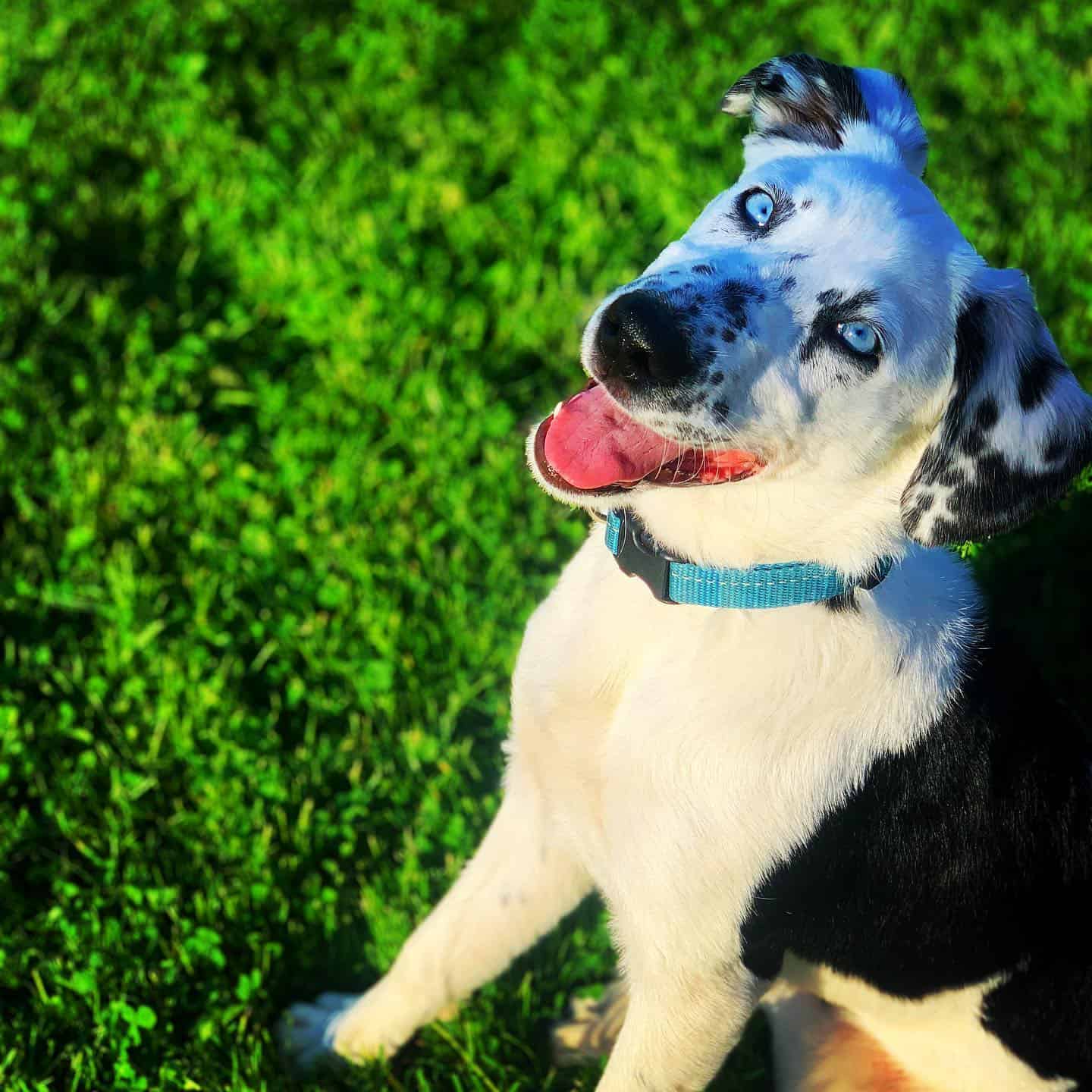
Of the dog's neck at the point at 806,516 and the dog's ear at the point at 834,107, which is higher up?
the dog's ear at the point at 834,107

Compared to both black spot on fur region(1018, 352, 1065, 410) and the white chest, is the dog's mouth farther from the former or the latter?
black spot on fur region(1018, 352, 1065, 410)

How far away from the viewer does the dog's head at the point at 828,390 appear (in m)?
2.21

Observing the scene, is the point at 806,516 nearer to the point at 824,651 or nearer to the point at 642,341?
the point at 824,651

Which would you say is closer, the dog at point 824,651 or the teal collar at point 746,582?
the dog at point 824,651

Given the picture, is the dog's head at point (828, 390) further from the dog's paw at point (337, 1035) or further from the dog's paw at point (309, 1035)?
the dog's paw at point (309, 1035)

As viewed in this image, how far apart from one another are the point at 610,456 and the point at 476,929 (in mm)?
1211

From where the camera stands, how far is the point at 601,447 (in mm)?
2414

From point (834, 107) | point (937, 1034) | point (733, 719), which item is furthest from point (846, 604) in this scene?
point (834, 107)

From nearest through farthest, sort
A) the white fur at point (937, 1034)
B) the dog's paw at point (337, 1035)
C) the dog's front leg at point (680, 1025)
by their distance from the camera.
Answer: the dog's front leg at point (680, 1025) → the white fur at point (937, 1034) → the dog's paw at point (337, 1035)

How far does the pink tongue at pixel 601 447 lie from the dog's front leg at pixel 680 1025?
0.95m

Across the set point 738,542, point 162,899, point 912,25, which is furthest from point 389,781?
point 912,25

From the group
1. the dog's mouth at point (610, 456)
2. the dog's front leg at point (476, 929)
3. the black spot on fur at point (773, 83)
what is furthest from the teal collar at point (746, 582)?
the black spot on fur at point (773, 83)

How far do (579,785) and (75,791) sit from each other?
1.59 m


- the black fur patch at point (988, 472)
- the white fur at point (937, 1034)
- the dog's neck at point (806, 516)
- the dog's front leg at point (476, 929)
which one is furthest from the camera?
the dog's front leg at point (476, 929)
